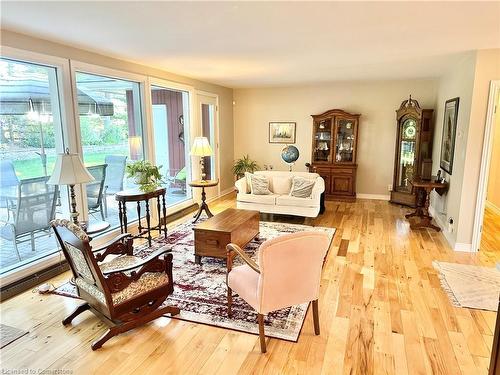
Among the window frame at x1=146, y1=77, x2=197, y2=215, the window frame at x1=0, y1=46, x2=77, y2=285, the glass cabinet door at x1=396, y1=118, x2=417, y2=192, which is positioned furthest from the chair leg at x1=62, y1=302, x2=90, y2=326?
the glass cabinet door at x1=396, y1=118, x2=417, y2=192

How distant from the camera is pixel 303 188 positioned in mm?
5102

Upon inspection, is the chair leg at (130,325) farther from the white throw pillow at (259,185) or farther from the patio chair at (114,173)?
the white throw pillow at (259,185)

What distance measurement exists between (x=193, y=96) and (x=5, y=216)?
3543 millimetres

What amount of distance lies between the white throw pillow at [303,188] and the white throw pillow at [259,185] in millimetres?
425

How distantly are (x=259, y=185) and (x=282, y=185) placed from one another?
1.41ft

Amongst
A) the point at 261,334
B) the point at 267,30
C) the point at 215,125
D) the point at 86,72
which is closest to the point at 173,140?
the point at 215,125

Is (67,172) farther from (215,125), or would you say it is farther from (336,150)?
(336,150)

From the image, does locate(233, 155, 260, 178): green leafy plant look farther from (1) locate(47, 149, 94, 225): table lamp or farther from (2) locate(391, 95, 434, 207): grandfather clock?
(1) locate(47, 149, 94, 225): table lamp

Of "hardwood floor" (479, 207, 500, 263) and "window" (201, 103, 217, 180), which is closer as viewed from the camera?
"hardwood floor" (479, 207, 500, 263)

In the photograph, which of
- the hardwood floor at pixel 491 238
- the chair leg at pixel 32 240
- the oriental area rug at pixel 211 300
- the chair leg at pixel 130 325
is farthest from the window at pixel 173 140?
the hardwood floor at pixel 491 238

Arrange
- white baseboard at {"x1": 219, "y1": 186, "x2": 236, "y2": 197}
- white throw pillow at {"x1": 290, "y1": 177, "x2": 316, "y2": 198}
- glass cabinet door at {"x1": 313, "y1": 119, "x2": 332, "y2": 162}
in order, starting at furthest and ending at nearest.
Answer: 1. white baseboard at {"x1": 219, "y1": 186, "x2": 236, "y2": 197}
2. glass cabinet door at {"x1": 313, "y1": 119, "x2": 332, "y2": 162}
3. white throw pillow at {"x1": 290, "y1": 177, "x2": 316, "y2": 198}

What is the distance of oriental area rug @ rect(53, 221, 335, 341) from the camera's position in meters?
2.52

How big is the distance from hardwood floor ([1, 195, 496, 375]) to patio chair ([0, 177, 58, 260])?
585mm

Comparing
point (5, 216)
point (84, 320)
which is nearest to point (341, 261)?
point (84, 320)
